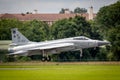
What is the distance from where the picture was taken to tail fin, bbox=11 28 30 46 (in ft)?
151

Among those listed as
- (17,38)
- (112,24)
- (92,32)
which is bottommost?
(17,38)

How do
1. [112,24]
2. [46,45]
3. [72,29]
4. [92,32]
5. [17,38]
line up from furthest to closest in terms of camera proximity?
[92,32] → [72,29] → [46,45] → [17,38] → [112,24]

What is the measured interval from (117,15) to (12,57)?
9433mm

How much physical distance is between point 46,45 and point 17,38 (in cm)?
268

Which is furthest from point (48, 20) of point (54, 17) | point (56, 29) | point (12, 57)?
point (12, 57)

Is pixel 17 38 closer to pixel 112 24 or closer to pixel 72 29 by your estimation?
pixel 72 29

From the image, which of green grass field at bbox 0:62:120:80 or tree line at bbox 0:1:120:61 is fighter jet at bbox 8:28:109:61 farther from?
green grass field at bbox 0:62:120:80

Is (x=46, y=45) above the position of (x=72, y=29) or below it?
below

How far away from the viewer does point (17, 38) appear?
46.3 m

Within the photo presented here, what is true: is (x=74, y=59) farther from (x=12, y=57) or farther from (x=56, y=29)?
(x=56, y=29)

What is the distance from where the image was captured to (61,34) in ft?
165

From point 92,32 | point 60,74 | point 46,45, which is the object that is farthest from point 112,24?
point 60,74

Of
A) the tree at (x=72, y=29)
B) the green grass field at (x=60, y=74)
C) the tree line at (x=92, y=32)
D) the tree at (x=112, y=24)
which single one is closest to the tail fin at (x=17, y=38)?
the tree line at (x=92, y=32)

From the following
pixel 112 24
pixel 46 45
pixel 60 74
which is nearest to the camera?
pixel 60 74
